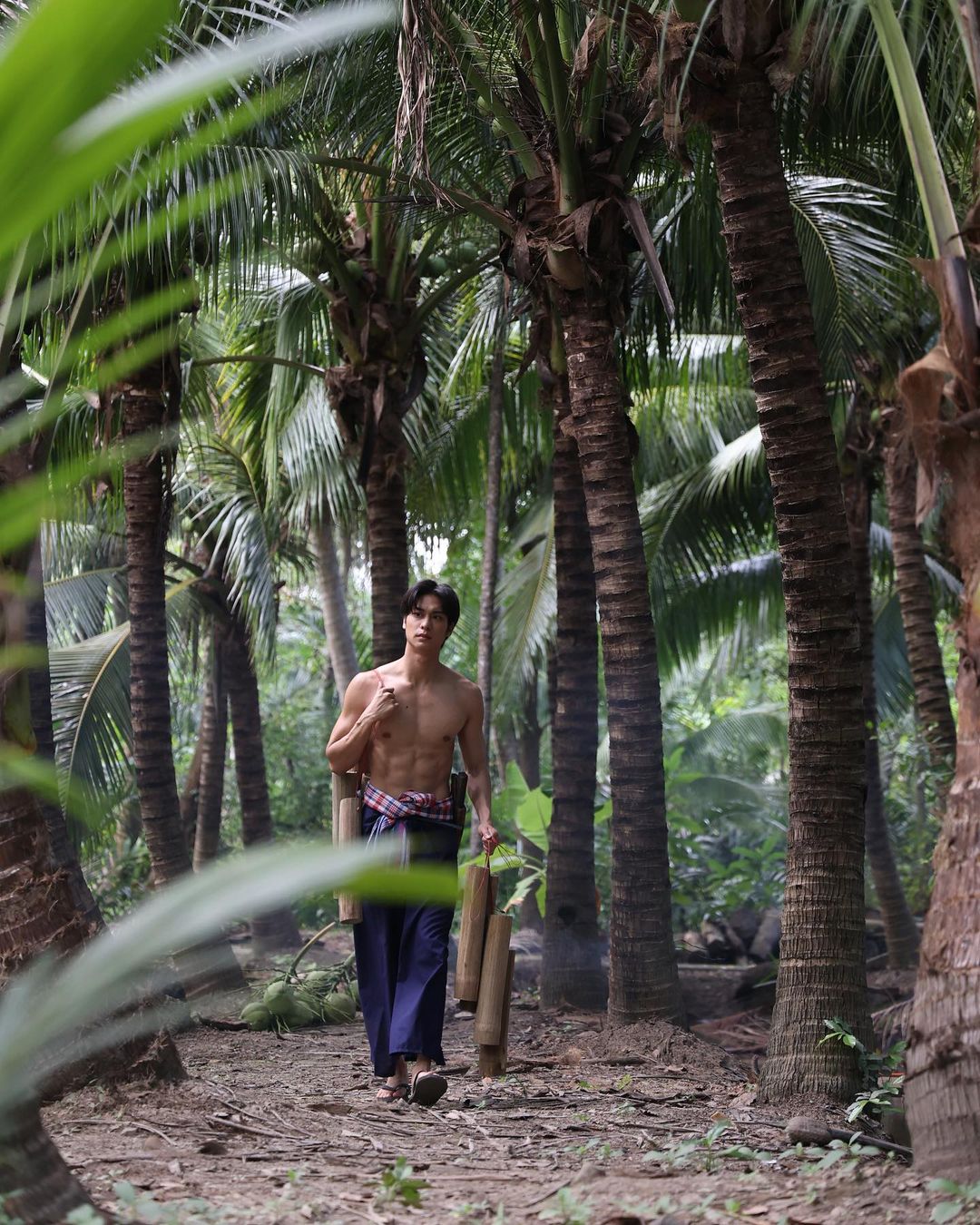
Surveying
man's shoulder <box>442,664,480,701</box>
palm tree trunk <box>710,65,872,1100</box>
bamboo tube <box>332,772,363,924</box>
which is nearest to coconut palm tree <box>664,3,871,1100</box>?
palm tree trunk <box>710,65,872,1100</box>

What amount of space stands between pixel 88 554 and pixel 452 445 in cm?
522

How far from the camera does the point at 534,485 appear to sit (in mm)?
16375

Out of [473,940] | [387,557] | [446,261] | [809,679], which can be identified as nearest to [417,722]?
[473,940]

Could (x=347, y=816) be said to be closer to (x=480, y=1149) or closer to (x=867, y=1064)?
(x=480, y=1149)

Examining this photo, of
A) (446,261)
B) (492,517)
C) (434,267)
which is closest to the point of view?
(434,267)

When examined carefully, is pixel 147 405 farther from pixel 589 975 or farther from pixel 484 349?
pixel 589 975

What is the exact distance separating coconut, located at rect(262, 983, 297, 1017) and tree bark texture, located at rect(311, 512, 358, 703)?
22.6 feet

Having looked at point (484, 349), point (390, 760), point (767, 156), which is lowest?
point (390, 760)

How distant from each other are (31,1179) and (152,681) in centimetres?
813

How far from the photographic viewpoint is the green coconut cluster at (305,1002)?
9008 millimetres

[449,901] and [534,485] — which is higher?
[534,485]

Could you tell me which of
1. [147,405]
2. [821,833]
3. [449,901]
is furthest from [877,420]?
[449,901]

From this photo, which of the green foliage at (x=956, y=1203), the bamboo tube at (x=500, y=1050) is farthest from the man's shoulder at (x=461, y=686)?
the green foliage at (x=956, y=1203)

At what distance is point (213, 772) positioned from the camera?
1683cm
